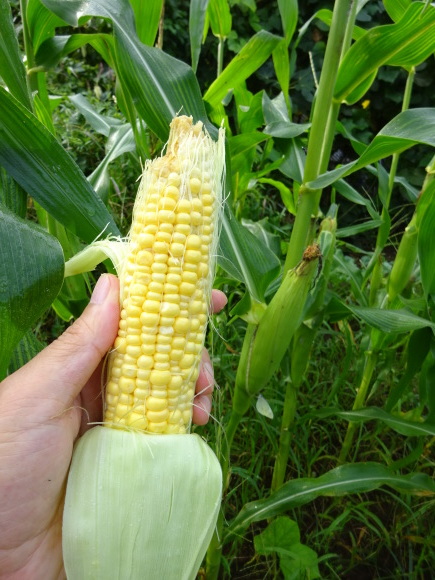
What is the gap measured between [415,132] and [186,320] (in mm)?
714

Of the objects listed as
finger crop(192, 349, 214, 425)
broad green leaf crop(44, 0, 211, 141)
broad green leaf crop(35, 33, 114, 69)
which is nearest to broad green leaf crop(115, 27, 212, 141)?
broad green leaf crop(44, 0, 211, 141)

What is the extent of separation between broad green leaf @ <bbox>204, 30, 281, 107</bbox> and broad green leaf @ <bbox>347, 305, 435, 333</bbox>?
0.81 m

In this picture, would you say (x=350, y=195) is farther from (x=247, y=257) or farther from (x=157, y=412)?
(x=157, y=412)

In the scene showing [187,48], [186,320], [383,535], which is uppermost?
[187,48]

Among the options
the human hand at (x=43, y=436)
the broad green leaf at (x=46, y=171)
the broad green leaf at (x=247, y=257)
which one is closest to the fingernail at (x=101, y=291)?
the human hand at (x=43, y=436)

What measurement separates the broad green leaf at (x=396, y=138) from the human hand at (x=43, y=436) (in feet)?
1.85

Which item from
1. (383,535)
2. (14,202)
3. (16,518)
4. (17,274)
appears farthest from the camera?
(383,535)

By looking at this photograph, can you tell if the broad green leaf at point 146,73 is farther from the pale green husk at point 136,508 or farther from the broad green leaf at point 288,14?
the pale green husk at point 136,508

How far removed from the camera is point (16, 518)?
34.6 inches

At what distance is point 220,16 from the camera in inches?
83.5

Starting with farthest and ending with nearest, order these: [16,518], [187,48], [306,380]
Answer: [187,48], [306,380], [16,518]

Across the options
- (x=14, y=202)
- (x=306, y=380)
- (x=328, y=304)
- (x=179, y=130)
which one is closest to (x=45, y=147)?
(x=14, y=202)

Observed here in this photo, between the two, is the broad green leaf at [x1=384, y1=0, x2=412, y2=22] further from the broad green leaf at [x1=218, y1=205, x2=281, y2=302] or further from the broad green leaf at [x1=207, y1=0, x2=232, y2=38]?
the broad green leaf at [x1=218, y1=205, x2=281, y2=302]

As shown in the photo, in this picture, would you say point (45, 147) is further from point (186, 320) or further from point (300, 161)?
point (300, 161)
